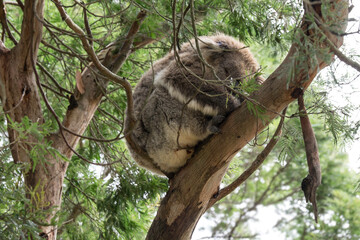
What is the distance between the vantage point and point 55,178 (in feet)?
13.0

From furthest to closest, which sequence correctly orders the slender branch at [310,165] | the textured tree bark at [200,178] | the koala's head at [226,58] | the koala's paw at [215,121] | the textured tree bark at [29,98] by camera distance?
1. the koala's head at [226,58]
2. the textured tree bark at [29,98]
3. the koala's paw at [215,121]
4. the textured tree bark at [200,178]
5. the slender branch at [310,165]

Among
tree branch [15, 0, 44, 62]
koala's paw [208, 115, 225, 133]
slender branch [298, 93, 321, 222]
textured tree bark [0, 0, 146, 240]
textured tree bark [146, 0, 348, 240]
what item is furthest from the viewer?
textured tree bark [0, 0, 146, 240]

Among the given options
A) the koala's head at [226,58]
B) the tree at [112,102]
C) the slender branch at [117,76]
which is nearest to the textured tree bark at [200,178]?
the tree at [112,102]

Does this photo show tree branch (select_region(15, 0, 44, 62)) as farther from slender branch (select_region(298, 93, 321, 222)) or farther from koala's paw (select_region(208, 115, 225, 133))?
slender branch (select_region(298, 93, 321, 222))

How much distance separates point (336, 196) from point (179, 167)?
18.6ft

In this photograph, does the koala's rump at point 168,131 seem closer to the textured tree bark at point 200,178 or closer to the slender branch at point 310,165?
the textured tree bark at point 200,178

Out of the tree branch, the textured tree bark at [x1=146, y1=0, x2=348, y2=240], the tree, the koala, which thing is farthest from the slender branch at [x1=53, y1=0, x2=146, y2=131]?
the textured tree bark at [x1=146, y1=0, x2=348, y2=240]

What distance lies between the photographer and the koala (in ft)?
12.5

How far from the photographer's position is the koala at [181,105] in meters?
3.81

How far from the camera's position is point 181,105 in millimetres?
3941

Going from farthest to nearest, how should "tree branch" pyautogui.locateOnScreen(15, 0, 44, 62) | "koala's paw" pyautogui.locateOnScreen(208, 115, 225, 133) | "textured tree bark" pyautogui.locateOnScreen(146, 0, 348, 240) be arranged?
"tree branch" pyautogui.locateOnScreen(15, 0, 44, 62), "koala's paw" pyautogui.locateOnScreen(208, 115, 225, 133), "textured tree bark" pyautogui.locateOnScreen(146, 0, 348, 240)

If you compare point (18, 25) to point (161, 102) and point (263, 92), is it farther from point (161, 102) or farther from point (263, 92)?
point (263, 92)

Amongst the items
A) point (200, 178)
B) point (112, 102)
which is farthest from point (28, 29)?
point (200, 178)

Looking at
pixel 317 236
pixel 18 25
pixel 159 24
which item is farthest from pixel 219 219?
pixel 159 24
